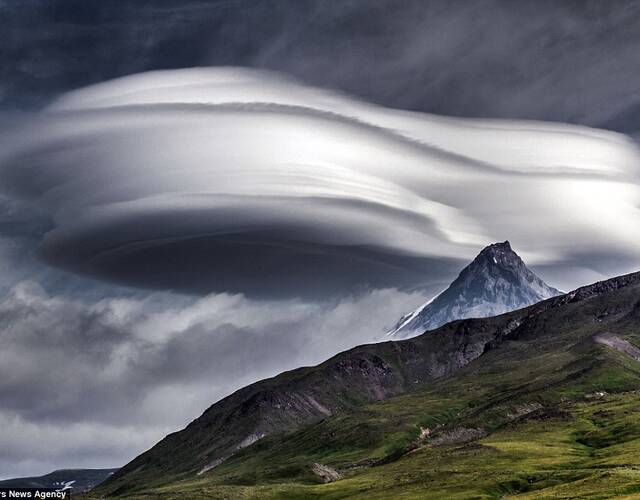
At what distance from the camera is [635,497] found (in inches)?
7564

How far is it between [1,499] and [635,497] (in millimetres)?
137997

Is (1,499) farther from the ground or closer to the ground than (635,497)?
farther from the ground

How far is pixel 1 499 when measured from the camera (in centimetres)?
19900
